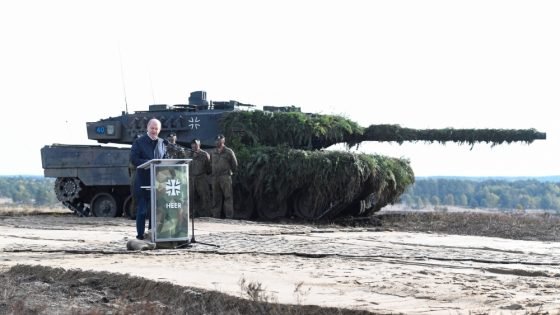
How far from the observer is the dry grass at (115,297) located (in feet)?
24.9

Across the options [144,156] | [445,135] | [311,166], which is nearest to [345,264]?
[144,156]

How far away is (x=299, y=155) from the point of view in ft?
71.6

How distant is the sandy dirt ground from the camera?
775 centimetres

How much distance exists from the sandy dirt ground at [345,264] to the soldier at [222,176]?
15.0 ft

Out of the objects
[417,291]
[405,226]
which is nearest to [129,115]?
[405,226]

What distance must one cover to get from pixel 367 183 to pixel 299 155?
180 centimetres

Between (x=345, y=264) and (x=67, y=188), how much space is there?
14063 millimetres

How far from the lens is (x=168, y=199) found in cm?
1220

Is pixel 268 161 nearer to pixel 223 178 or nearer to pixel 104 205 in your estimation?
pixel 223 178

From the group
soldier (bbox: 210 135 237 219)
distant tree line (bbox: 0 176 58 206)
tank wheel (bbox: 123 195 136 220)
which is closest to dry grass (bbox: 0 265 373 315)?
soldier (bbox: 210 135 237 219)

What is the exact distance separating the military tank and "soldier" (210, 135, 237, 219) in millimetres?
939

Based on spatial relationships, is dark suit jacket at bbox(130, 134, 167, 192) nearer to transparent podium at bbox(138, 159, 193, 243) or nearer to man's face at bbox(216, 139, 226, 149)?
transparent podium at bbox(138, 159, 193, 243)

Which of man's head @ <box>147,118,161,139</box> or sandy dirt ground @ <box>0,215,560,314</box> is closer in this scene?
sandy dirt ground @ <box>0,215,560,314</box>

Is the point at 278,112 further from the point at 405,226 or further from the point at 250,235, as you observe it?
the point at 250,235
